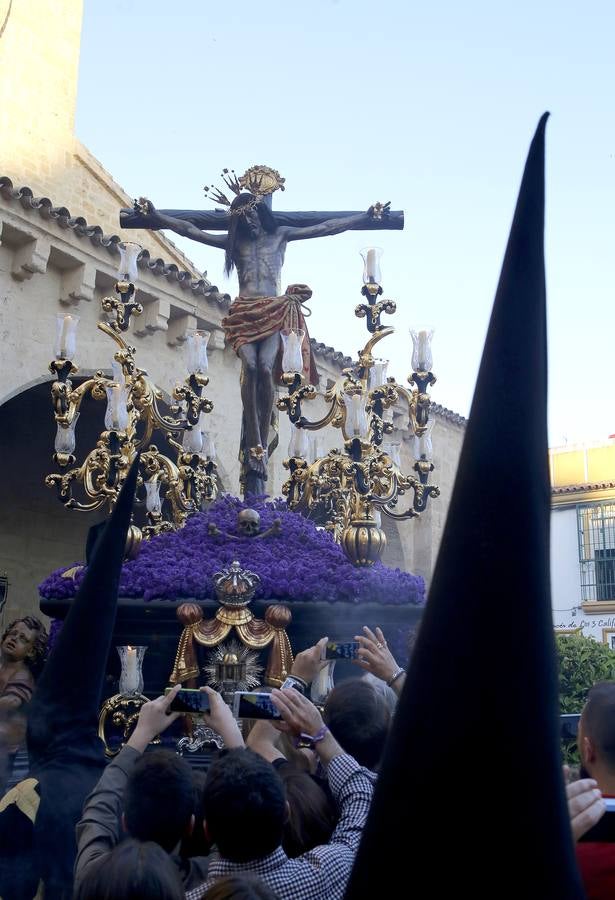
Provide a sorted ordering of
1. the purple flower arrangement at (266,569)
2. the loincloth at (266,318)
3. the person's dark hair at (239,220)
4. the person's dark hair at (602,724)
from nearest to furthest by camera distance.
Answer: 1. the person's dark hair at (602,724)
2. the purple flower arrangement at (266,569)
3. the loincloth at (266,318)
4. the person's dark hair at (239,220)

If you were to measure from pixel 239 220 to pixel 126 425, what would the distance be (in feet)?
6.37

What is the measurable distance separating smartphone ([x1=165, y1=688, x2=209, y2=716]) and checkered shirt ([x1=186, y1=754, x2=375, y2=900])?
2.10 ft

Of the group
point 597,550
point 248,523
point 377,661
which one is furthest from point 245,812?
point 597,550

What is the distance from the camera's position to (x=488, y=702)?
1459mm

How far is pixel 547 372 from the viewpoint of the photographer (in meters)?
1.67

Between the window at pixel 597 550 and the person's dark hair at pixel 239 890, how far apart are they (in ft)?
75.4

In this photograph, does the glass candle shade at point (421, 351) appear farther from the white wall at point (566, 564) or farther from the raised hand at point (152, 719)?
the white wall at point (566, 564)

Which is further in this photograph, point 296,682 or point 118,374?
point 118,374

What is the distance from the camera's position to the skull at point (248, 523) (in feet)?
18.6

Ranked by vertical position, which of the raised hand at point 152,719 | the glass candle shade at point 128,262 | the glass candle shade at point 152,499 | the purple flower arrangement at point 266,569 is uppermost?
the glass candle shade at point 128,262

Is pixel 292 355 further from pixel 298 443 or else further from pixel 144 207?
pixel 144 207

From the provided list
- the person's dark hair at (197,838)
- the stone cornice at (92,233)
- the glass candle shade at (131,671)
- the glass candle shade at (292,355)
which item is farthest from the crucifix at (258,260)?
the person's dark hair at (197,838)

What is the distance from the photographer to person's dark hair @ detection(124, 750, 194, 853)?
218 centimetres

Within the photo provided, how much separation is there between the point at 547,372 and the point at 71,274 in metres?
8.97
